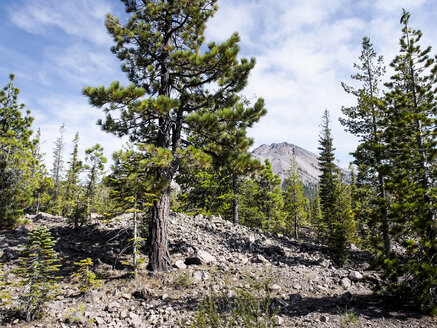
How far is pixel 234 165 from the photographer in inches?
325

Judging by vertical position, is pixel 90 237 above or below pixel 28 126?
below

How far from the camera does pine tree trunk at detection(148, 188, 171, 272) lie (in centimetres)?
776

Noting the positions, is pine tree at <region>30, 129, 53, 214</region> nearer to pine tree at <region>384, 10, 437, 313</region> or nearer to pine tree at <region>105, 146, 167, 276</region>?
pine tree at <region>105, 146, 167, 276</region>

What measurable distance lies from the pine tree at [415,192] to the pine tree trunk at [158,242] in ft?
20.8

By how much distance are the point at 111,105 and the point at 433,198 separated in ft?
30.7

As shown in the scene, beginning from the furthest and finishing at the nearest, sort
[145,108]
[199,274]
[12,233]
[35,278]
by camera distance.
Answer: [12,233] < [199,274] < [145,108] < [35,278]

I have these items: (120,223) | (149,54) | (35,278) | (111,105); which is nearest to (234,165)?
(111,105)

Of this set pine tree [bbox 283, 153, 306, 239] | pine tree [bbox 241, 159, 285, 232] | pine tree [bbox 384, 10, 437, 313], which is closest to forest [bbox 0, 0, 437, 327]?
pine tree [bbox 384, 10, 437, 313]

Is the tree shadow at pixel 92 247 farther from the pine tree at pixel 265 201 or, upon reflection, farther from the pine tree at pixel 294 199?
the pine tree at pixel 294 199

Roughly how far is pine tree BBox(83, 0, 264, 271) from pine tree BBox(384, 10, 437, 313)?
4.30 meters

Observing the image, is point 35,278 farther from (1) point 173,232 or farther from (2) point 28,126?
(2) point 28,126

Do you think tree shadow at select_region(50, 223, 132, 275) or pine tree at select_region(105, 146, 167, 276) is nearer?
pine tree at select_region(105, 146, 167, 276)

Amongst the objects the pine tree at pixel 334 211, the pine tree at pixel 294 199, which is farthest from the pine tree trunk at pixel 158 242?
the pine tree at pixel 294 199

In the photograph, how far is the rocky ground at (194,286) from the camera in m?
5.31
